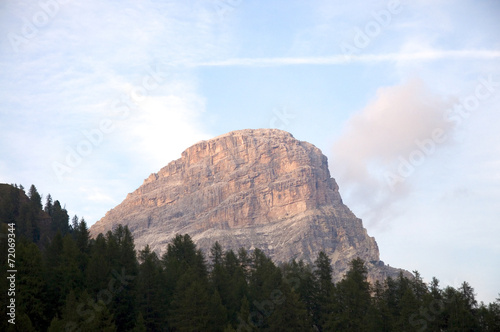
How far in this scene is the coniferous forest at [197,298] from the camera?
236 ft

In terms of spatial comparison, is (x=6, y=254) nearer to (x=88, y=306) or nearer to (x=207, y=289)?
(x=88, y=306)

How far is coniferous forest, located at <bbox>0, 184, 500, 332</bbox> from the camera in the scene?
72.1 m

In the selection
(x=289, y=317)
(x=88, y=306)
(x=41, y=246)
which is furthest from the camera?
(x=41, y=246)

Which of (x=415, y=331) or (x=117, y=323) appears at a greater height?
(x=117, y=323)

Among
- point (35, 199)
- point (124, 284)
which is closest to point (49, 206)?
point (35, 199)

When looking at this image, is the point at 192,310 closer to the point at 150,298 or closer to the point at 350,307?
the point at 150,298

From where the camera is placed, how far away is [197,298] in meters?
75.8

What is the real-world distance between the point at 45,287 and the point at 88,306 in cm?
1141

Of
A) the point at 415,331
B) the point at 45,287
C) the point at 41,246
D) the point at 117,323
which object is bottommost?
the point at 415,331

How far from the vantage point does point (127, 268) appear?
276 feet

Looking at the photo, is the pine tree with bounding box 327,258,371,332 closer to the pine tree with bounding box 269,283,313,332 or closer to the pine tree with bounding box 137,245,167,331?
the pine tree with bounding box 269,283,313,332

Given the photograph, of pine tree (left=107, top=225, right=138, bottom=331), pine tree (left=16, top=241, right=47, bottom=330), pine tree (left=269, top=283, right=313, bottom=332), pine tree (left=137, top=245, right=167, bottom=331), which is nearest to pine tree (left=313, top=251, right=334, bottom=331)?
pine tree (left=269, top=283, right=313, bottom=332)

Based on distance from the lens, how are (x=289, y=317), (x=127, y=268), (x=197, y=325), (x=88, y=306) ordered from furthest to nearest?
(x=127, y=268)
(x=289, y=317)
(x=197, y=325)
(x=88, y=306)

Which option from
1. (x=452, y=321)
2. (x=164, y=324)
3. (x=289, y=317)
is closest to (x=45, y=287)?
(x=164, y=324)
